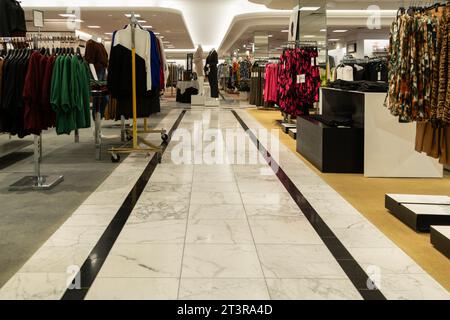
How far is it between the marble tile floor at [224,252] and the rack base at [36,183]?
1.91ft

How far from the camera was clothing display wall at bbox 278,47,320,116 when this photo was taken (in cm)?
981

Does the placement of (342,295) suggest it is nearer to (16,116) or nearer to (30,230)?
(30,230)

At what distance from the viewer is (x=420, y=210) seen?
400 cm

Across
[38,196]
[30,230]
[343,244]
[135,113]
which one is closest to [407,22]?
[343,244]

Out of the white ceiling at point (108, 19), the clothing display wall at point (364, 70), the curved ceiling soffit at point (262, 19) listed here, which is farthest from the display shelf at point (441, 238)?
the curved ceiling soffit at point (262, 19)

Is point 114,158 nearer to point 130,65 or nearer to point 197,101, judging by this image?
point 130,65

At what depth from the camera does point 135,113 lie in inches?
278

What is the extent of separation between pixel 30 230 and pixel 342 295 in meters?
2.34

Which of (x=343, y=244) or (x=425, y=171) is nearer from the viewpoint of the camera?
(x=343, y=244)

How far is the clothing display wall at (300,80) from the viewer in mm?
9812

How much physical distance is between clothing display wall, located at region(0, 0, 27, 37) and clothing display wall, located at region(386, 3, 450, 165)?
14.6ft

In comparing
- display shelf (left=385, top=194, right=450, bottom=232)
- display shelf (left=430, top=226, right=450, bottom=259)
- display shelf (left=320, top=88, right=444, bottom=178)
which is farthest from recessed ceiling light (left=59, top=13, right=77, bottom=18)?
display shelf (left=430, top=226, right=450, bottom=259)

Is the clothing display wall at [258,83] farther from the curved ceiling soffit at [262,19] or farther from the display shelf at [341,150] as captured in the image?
the display shelf at [341,150]

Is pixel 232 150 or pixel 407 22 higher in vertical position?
pixel 407 22
